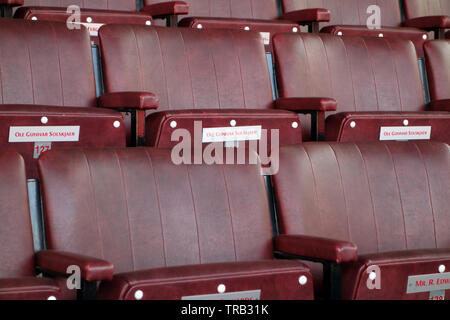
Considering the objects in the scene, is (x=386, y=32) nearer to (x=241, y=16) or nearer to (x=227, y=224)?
(x=241, y=16)

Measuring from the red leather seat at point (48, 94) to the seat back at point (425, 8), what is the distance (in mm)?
612

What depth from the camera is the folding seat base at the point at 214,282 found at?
1.37 ft

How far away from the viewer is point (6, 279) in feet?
1.32

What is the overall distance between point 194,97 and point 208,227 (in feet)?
0.73

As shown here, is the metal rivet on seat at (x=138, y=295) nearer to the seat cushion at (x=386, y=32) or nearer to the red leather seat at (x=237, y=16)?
the red leather seat at (x=237, y=16)

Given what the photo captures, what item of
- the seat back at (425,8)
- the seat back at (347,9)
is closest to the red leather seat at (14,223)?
the seat back at (347,9)

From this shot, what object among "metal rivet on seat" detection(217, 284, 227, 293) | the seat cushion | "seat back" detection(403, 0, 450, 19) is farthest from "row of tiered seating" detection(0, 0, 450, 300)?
"seat back" detection(403, 0, 450, 19)

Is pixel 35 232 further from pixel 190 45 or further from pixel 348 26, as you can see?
pixel 348 26

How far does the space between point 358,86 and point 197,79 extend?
194 mm

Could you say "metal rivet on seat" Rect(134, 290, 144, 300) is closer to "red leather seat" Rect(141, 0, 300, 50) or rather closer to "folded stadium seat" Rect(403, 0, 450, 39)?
"red leather seat" Rect(141, 0, 300, 50)

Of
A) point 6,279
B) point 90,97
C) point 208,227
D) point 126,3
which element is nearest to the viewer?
point 6,279

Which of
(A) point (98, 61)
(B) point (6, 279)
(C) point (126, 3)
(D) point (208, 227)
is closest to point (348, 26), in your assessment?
(C) point (126, 3)

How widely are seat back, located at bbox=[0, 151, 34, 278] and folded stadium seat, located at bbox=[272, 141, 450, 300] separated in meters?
0.18

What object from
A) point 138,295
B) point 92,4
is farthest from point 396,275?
point 92,4
